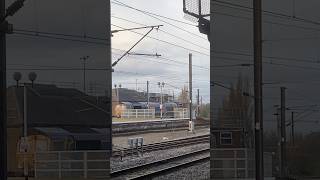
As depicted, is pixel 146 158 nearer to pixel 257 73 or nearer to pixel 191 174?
pixel 191 174

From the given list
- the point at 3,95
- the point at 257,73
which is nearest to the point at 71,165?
the point at 257,73

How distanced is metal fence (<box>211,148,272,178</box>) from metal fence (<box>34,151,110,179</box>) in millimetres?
4160

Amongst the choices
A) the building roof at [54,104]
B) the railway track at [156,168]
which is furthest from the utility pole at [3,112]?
the railway track at [156,168]

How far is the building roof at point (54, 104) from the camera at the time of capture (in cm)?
2244

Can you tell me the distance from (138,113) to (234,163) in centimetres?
1387

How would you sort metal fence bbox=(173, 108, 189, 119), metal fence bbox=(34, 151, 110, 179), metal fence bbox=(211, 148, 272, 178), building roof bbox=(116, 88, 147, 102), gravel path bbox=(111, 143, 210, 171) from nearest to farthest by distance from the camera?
1. metal fence bbox=(34, 151, 110, 179)
2. metal fence bbox=(211, 148, 272, 178)
3. gravel path bbox=(111, 143, 210, 171)
4. building roof bbox=(116, 88, 147, 102)
5. metal fence bbox=(173, 108, 189, 119)

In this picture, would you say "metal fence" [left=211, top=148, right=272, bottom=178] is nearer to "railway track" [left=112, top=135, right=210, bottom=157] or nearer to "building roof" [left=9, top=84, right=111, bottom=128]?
"building roof" [left=9, top=84, right=111, bottom=128]

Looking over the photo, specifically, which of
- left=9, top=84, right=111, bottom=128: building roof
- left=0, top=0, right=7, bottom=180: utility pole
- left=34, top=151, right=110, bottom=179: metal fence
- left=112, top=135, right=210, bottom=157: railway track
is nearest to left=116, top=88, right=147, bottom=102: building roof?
left=112, top=135, right=210, bottom=157: railway track

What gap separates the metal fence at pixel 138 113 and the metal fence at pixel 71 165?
998 cm

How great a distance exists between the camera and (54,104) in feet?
74.0

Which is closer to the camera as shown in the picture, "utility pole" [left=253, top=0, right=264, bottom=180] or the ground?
"utility pole" [left=253, top=0, right=264, bottom=180]

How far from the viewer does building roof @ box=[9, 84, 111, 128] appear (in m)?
22.4

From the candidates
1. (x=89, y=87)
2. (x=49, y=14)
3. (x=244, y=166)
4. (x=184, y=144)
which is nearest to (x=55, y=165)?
(x=89, y=87)

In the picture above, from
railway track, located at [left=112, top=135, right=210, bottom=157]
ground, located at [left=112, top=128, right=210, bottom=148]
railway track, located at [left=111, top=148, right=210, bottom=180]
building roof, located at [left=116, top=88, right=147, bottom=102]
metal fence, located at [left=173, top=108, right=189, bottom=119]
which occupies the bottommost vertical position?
railway track, located at [left=111, top=148, right=210, bottom=180]
